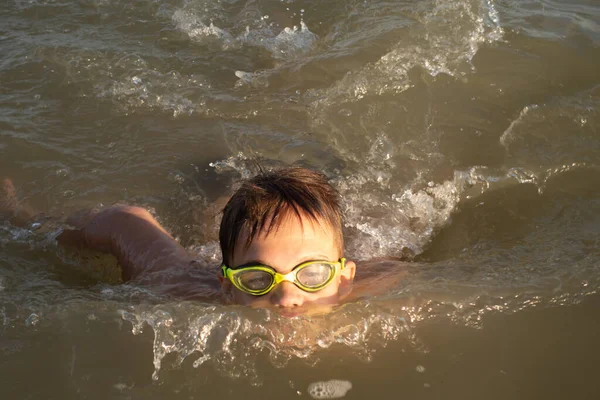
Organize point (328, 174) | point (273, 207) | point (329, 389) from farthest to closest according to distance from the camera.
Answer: point (328, 174), point (273, 207), point (329, 389)

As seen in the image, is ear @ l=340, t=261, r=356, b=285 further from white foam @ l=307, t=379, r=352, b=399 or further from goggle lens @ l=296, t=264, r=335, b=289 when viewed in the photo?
white foam @ l=307, t=379, r=352, b=399

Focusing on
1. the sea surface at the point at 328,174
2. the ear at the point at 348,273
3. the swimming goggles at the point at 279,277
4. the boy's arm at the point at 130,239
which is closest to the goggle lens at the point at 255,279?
the swimming goggles at the point at 279,277

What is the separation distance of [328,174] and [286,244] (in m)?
1.62

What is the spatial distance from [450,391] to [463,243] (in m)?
1.63

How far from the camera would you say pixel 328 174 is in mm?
4777

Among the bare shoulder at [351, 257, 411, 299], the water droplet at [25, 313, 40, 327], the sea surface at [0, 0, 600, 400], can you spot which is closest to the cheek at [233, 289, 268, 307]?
the sea surface at [0, 0, 600, 400]

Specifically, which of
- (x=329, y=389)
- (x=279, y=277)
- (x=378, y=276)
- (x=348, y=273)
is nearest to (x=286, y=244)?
(x=279, y=277)

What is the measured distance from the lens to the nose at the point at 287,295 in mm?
3209

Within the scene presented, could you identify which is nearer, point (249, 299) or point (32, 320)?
point (32, 320)

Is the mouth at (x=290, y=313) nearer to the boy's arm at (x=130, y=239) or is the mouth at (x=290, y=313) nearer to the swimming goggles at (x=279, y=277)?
the swimming goggles at (x=279, y=277)

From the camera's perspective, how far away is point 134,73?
570 cm

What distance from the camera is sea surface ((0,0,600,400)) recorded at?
2.95 m

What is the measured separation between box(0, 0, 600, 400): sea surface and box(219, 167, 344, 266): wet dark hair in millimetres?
380

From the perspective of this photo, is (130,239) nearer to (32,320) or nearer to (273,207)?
(32,320)
